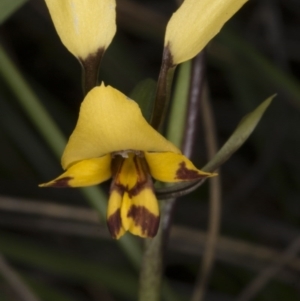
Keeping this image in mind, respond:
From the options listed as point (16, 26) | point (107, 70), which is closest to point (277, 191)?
point (107, 70)

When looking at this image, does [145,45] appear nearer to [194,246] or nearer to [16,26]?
[16,26]

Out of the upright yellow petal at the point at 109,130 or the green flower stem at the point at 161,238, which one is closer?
the upright yellow petal at the point at 109,130

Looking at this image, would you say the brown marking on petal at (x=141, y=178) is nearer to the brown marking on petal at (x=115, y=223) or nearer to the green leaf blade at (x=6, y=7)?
the brown marking on petal at (x=115, y=223)

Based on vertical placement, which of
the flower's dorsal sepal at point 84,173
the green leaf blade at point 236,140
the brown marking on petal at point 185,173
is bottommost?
the flower's dorsal sepal at point 84,173

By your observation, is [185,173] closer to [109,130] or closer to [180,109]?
[109,130]

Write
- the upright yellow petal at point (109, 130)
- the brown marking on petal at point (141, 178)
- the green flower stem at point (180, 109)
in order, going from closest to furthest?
the upright yellow petal at point (109, 130)
the brown marking on petal at point (141, 178)
the green flower stem at point (180, 109)

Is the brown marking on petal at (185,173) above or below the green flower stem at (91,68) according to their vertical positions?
below

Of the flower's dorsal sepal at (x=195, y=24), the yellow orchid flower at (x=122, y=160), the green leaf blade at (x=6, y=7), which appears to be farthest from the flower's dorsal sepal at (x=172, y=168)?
the green leaf blade at (x=6, y=7)

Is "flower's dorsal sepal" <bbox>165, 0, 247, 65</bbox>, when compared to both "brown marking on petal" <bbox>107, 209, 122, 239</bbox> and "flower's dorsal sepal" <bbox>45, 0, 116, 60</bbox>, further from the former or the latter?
"brown marking on petal" <bbox>107, 209, 122, 239</bbox>

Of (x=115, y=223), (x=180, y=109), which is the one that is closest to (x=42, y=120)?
(x=180, y=109)
